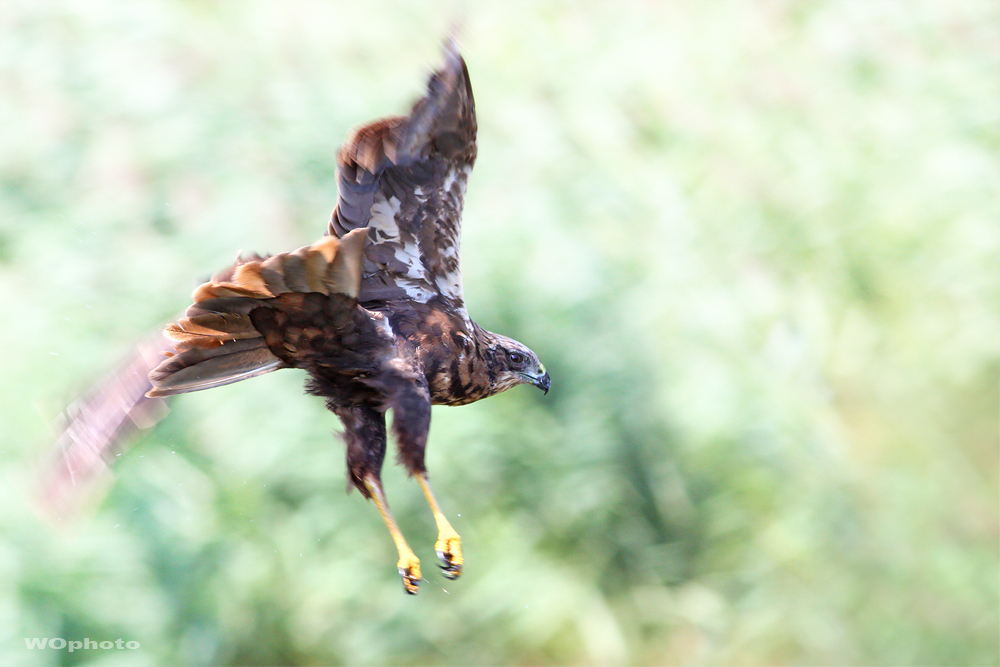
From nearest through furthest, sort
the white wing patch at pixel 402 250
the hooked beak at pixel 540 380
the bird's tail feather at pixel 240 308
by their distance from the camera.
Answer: the bird's tail feather at pixel 240 308 → the white wing patch at pixel 402 250 → the hooked beak at pixel 540 380

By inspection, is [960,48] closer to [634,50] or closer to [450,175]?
[634,50]

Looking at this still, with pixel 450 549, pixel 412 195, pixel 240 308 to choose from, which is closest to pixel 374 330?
pixel 240 308

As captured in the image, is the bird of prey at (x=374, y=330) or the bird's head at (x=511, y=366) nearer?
the bird of prey at (x=374, y=330)

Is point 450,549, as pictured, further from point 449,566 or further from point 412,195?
point 412,195

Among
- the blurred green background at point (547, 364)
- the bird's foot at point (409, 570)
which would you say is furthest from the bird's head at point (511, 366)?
the blurred green background at point (547, 364)

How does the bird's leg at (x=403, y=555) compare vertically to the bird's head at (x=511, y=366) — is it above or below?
below

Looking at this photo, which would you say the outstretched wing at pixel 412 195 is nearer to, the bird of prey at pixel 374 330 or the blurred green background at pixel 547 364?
the bird of prey at pixel 374 330

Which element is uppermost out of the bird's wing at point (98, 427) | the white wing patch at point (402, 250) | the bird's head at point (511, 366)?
the white wing patch at point (402, 250)
